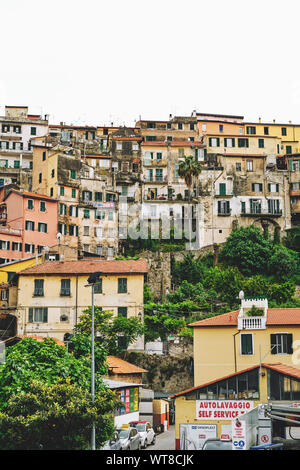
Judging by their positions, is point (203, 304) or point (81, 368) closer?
point (81, 368)

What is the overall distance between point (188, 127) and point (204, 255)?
30.0 m

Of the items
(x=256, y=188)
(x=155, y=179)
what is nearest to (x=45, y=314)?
(x=155, y=179)

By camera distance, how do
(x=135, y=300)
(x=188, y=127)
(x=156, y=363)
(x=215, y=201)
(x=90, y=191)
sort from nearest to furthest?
(x=156, y=363), (x=135, y=300), (x=90, y=191), (x=215, y=201), (x=188, y=127)

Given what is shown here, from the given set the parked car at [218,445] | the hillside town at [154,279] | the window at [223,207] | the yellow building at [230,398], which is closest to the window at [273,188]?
the hillside town at [154,279]

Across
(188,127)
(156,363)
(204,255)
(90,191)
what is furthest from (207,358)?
(188,127)

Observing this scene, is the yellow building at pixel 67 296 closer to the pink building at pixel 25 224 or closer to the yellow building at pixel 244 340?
the pink building at pixel 25 224

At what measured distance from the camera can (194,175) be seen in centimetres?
9569

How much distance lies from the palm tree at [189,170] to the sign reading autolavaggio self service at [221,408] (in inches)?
2197

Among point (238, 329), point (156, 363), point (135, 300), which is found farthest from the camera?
point (135, 300)

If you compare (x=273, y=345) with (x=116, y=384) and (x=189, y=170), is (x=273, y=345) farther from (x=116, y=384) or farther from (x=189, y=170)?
(x=189, y=170)

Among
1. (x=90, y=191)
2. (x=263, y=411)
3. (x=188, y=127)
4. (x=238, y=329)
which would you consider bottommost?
(x=263, y=411)

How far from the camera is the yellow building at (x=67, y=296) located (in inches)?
2571

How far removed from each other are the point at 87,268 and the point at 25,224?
1770 cm

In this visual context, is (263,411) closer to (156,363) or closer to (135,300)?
(156,363)
